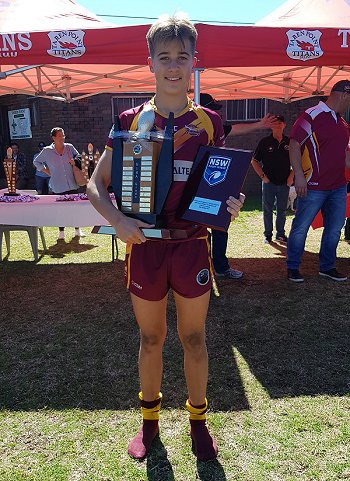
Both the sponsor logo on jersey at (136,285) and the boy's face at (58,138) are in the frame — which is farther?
the boy's face at (58,138)

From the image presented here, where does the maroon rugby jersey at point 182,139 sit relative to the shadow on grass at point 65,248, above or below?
above

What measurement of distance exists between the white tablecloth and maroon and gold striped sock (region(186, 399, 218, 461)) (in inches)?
128

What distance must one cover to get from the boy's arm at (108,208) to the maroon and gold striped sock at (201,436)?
997 millimetres

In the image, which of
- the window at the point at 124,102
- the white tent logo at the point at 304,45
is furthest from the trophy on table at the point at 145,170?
the window at the point at 124,102

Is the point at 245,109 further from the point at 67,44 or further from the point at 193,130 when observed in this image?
the point at 193,130

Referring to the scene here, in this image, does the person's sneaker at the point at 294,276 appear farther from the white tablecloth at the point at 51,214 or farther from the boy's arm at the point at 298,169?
the white tablecloth at the point at 51,214

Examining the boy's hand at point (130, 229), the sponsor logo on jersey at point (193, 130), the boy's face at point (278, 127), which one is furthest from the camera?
the boy's face at point (278, 127)

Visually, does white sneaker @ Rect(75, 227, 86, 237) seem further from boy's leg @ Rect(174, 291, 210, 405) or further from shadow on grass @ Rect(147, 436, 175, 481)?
boy's leg @ Rect(174, 291, 210, 405)

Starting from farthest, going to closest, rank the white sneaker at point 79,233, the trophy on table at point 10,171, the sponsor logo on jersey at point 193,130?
the white sneaker at point 79,233
the trophy on table at point 10,171
the sponsor logo on jersey at point 193,130

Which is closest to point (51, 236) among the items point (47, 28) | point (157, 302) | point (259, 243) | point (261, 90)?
point (259, 243)

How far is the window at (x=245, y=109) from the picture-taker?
12.3 meters

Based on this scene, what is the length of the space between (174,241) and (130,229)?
270mm

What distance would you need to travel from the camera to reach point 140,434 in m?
2.29

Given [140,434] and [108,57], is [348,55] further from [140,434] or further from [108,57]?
[140,434]
